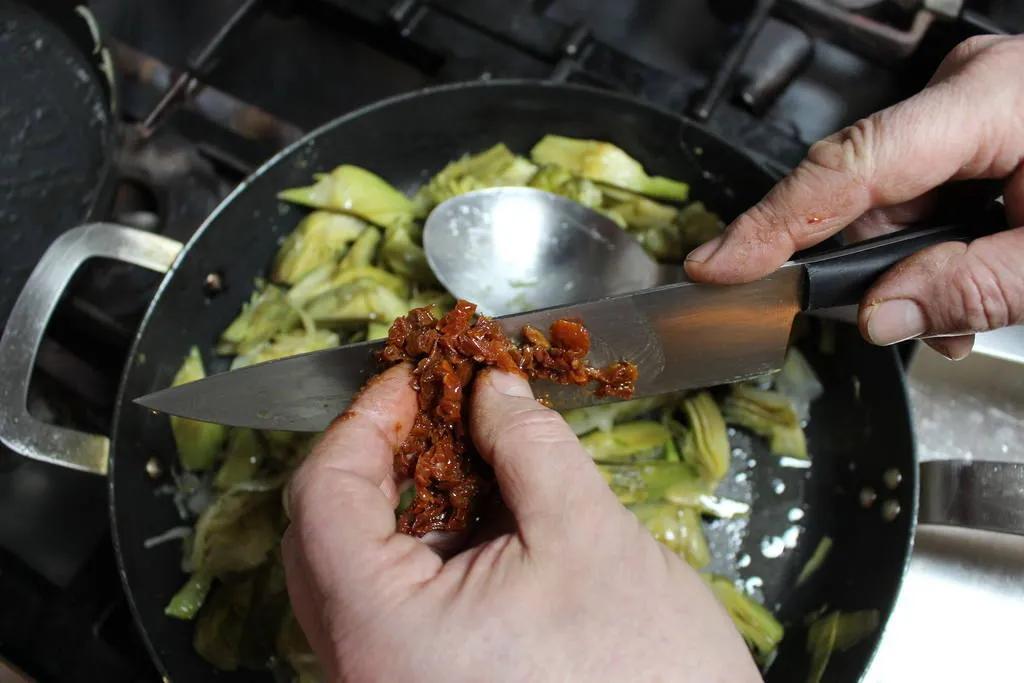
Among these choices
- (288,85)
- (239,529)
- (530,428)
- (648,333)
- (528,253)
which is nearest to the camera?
(530,428)

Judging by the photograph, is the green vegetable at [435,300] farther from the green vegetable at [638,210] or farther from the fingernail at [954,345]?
the fingernail at [954,345]

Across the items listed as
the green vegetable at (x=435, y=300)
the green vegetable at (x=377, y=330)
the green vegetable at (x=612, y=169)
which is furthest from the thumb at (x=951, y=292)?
the green vegetable at (x=377, y=330)

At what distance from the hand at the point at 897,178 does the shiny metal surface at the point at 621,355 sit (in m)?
0.06

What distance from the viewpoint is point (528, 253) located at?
6.24 feet

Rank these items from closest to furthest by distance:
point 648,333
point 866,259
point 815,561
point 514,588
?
point 514,588 < point 866,259 < point 648,333 < point 815,561

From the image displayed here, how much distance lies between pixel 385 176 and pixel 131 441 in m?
1.05

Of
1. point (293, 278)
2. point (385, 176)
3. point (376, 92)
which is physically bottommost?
point (293, 278)

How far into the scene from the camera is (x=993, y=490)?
4.60ft

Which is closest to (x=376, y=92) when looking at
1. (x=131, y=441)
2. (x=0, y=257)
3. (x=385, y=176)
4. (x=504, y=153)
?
Result: (x=385, y=176)

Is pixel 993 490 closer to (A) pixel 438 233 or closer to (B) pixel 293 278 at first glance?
(A) pixel 438 233

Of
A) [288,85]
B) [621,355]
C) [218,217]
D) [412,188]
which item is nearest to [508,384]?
[621,355]

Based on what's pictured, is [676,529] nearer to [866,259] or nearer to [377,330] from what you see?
[866,259]

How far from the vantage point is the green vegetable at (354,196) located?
199 cm

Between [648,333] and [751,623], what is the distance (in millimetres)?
820
